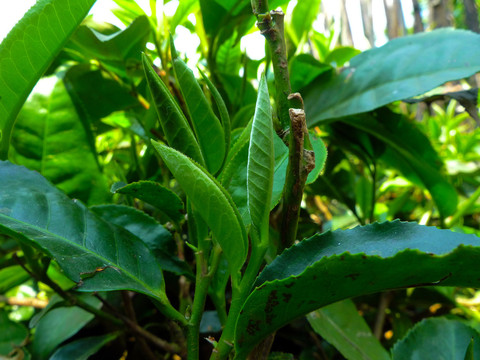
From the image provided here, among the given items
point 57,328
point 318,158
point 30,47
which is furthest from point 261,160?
point 57,328

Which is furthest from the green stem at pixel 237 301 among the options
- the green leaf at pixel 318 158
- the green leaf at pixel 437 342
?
the green leaf at pixel 437 342

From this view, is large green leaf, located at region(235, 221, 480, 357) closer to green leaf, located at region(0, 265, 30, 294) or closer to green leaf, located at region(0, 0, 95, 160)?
green leaf, located at region(0, 0, 95, 160)

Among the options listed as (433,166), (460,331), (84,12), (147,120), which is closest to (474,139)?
(433,166)

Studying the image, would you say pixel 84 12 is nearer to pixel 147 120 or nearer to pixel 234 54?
pixel 147 120

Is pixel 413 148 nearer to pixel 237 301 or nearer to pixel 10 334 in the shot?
pixel 237 301

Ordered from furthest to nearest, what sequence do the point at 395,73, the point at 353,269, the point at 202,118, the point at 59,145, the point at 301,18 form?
the point at 301,18, the point at 395,73, the point at 59,145, the point at 202,118, the point at 353,269

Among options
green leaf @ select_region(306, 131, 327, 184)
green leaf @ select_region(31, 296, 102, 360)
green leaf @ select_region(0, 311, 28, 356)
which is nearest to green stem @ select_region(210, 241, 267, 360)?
green leaf @ select_region(306, 131, 327, 184)

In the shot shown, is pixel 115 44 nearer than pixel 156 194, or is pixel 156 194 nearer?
pixel 156 194

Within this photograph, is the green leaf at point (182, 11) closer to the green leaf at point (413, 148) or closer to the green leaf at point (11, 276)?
the green leaf at point (413, 148)
